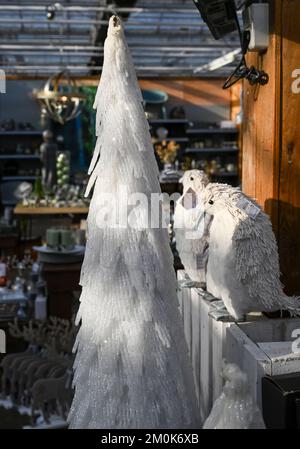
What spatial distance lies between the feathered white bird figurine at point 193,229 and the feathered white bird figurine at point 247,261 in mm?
330

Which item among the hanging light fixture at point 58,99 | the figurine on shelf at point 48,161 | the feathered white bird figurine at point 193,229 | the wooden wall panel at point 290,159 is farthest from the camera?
the figurine on shelf at point 48,161

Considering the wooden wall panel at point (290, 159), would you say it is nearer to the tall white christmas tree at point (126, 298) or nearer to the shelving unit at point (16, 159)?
the tall white christmas tree at point (126, 298)

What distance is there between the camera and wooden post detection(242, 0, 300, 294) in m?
1.81

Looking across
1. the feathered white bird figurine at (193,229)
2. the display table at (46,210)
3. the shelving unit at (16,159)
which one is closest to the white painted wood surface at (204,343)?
the feathered white bird figurine at (193,229)

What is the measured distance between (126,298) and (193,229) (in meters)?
0.90

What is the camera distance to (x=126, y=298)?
1.37 meters

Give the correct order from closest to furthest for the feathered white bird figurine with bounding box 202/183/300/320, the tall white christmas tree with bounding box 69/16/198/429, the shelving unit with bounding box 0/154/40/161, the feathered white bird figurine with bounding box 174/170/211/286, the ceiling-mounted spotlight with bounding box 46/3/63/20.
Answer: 1. the tall white christmas tree with bounding box 69/16/198/429
2. the feathered white bird figurine with bounding box 202/183/300/320
3. the feathered white bird figurine with bounding box 174/170/211/286
4. the ceiling-mounted spotlight with bounding box 46/3/63/20
5. the shelving unit with bounding box 0/154/40/161

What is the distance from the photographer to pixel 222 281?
66.6 inches

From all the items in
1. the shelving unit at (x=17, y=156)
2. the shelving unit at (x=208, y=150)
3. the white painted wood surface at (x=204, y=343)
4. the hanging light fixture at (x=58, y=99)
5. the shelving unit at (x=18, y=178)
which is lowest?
the white painted wood surface at (x=204, y=343)

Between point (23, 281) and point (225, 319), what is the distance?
2.96m

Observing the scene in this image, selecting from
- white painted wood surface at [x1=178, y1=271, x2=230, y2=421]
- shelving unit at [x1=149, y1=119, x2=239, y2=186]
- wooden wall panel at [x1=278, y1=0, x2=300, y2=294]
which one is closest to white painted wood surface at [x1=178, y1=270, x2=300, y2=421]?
white painted wood surface at [x1=178, y1=271, x2=230, y2=421]

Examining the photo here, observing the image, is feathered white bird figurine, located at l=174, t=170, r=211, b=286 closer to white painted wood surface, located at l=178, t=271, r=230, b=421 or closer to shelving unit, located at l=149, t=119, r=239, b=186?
white painted wood surface, located at l=178, t=271, r=230, b=421

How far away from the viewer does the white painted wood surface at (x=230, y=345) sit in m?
1.39

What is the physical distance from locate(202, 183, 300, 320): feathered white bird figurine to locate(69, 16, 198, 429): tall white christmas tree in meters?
0.27
